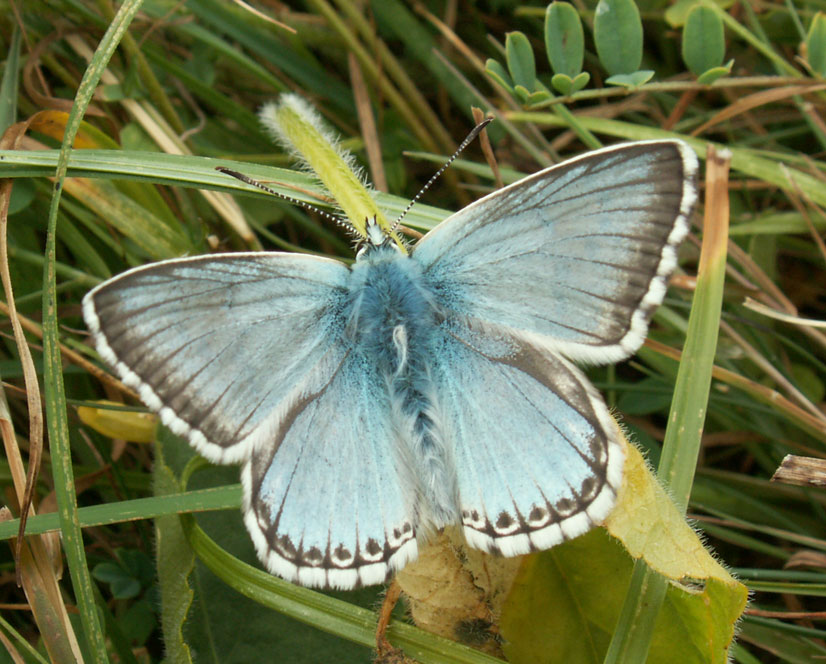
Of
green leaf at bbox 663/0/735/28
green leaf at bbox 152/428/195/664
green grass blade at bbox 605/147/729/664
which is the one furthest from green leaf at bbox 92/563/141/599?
green leaf at bbox 663/0/735/28

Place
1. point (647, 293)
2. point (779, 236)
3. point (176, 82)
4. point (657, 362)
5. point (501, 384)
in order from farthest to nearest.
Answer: point (176, 82), point (779, 236), point (657, 362), point (501, 384), point (647, 293)

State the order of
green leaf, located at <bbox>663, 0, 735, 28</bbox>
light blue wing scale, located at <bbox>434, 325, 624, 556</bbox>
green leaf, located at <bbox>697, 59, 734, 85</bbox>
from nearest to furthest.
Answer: light blue wing scale, located at <bbox>434, 325, 624, 556</bbox>
green leaf, located at <bbox>697, 59, 734, 85</bbox>
green leaf, located at <bbox>663, 0, 735, 28</bbox>

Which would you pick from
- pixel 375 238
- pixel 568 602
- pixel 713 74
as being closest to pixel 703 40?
pixel 713 74

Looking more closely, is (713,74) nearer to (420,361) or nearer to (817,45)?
(817,45)

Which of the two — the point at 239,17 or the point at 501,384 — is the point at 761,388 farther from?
the point at 239,17

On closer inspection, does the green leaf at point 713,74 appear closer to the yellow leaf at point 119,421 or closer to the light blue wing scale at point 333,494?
the light blue wing scale at point 333,494

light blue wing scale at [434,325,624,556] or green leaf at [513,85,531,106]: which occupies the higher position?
green leaf at [513,85,531,106]

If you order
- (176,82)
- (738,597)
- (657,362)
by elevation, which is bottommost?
Result: (657,362)

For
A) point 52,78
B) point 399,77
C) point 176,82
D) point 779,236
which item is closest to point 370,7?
point 399,77

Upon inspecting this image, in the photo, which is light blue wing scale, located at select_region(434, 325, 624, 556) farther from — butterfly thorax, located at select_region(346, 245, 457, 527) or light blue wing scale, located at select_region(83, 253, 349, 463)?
light blue wing scale, located at select_region(83, 253, 349, 463)
